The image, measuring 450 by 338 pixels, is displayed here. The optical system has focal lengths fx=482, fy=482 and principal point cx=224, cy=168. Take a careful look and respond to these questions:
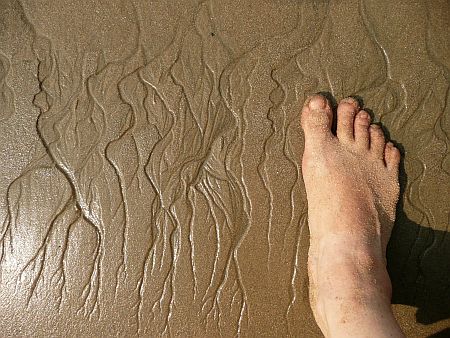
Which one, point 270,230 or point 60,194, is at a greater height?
point 60,194

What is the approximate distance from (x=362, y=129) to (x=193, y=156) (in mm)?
701

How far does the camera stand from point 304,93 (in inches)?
79.0

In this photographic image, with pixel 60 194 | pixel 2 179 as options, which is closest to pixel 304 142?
pixel 60 194

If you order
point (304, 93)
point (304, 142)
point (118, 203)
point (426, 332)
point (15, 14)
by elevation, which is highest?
point (15, 14)

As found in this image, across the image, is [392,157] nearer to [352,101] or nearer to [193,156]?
[352,101]

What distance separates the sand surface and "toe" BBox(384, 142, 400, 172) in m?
0.05

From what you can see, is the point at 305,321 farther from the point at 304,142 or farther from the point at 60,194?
the point at 60,194

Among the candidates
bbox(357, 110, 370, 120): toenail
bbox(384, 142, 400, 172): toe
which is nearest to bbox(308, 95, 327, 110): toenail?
bbox(357, 110, 370, 120): toenail

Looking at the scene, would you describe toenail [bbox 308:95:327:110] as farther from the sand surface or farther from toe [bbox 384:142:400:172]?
toe [bbox 384:142:400:172]

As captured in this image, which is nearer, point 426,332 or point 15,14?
point 426,332

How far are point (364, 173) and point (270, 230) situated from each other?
451 millimetres

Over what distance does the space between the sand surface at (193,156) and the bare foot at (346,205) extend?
66mm

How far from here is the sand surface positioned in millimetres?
1952

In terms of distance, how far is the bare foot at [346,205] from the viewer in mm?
1809
